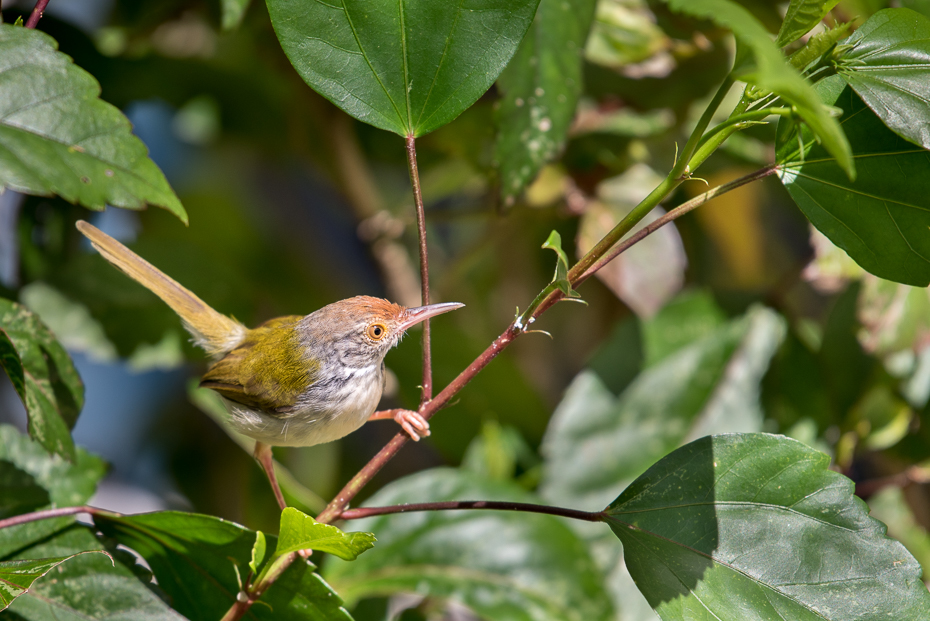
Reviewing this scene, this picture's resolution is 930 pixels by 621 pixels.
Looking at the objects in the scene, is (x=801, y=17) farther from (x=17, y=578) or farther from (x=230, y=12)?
(x=17, y=578)

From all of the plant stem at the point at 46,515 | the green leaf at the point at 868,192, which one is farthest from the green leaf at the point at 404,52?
the plant stem at the point at 46,515

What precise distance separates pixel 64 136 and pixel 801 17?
3.37ft

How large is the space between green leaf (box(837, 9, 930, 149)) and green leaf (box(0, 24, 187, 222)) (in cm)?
94

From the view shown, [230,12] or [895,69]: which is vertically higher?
[230,12]

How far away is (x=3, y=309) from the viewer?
1226 millimetres

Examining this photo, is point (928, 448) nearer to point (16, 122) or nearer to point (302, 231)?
point (16, 122)

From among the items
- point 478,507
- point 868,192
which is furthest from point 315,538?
point 868,192

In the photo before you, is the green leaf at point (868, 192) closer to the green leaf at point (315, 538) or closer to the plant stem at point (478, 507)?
the plant stem at point (478, 507)

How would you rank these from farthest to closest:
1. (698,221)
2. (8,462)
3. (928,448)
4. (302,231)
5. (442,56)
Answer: (302,231)
(698,221)
(928,448)
(8,462)
(442,56)

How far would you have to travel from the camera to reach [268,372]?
5.34 ft

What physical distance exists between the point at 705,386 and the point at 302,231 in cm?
259

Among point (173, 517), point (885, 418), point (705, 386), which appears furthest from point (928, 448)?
point (173, 517)

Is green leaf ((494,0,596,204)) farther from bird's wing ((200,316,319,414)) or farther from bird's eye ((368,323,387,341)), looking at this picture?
bird's wing ((200,316,319,414))

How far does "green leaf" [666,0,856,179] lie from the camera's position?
68cm
